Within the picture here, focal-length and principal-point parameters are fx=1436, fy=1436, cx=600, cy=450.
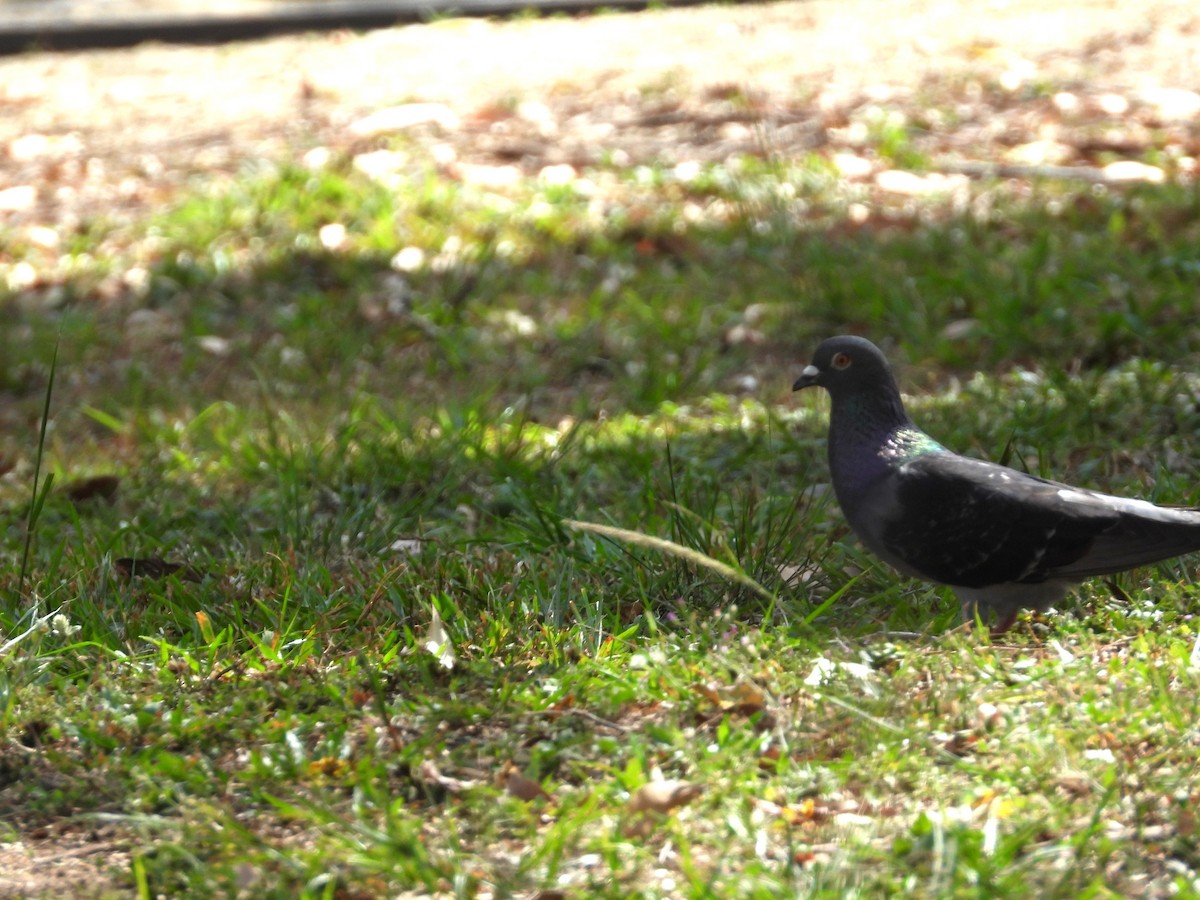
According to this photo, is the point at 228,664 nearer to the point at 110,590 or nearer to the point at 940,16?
the point at 110,590

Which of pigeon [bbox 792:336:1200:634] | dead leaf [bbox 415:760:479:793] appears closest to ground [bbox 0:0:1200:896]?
pigeon [bbox 792:336:1200:634]

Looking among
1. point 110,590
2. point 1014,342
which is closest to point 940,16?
point 1014,342

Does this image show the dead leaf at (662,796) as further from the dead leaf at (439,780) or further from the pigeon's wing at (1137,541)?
the pigeon's wing at (1137,541)

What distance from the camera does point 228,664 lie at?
294 cm

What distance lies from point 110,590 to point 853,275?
304 cm

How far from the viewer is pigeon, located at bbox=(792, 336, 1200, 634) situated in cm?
286

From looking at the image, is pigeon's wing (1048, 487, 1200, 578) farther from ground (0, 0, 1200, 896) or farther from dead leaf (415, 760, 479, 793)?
ground (0, 0, 1200, 896)

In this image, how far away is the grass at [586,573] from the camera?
7.80ft

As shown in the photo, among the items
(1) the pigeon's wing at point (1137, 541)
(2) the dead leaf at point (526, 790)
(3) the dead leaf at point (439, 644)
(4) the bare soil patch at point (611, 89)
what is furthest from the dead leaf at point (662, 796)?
(4) the bare soil patch at point (611, 89)

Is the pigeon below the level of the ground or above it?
below

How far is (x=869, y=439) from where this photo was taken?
319 cm

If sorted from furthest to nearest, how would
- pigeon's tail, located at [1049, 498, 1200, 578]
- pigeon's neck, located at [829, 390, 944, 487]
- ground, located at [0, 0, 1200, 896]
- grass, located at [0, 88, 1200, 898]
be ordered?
1. ground, located at [0, 0, 1200, 896]
2. pigeon's neck, located at [829, 390, 944, 487]
3. pigeon's tail, located at [1049, 498, 1200, 578]
4. grass, located at [0, 88, 1200, 898]

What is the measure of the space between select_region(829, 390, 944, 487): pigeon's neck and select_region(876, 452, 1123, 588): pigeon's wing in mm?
101

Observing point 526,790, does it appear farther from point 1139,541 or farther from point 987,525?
point 1139,541
